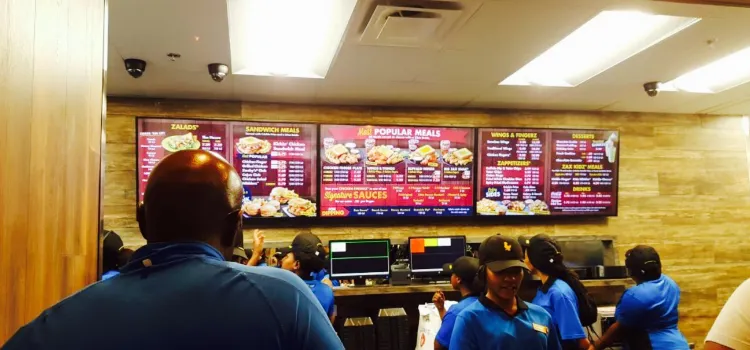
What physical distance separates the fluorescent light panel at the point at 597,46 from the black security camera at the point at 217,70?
82.5 inches

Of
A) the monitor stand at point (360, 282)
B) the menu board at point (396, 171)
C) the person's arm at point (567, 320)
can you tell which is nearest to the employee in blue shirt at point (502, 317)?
the person's arm at point (567, 320)

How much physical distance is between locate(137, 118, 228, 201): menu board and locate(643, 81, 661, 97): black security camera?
3.45m

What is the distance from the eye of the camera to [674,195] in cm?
555

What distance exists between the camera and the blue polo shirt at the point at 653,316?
3.25m

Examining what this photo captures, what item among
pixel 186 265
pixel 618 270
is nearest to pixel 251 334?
pixel 186 265

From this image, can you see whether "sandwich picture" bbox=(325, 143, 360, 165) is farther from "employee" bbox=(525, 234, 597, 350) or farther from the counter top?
"employee" bbox=(525, 234, 597, 350)

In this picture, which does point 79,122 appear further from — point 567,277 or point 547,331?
point 567,277

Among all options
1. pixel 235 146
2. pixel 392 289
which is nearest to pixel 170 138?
pixel 235 146

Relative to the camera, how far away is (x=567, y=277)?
3.26 m

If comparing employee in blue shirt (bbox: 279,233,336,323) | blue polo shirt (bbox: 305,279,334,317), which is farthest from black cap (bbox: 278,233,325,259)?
blue polo shirt (bbox: 305,279,334,317)

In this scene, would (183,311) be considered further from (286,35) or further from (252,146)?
(252,146)

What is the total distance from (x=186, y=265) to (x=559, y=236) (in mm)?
4874

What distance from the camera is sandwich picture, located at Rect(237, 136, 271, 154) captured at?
4.59m

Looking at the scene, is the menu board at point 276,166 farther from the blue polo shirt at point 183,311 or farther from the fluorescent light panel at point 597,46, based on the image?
the blue polo shirt at point 183,311
